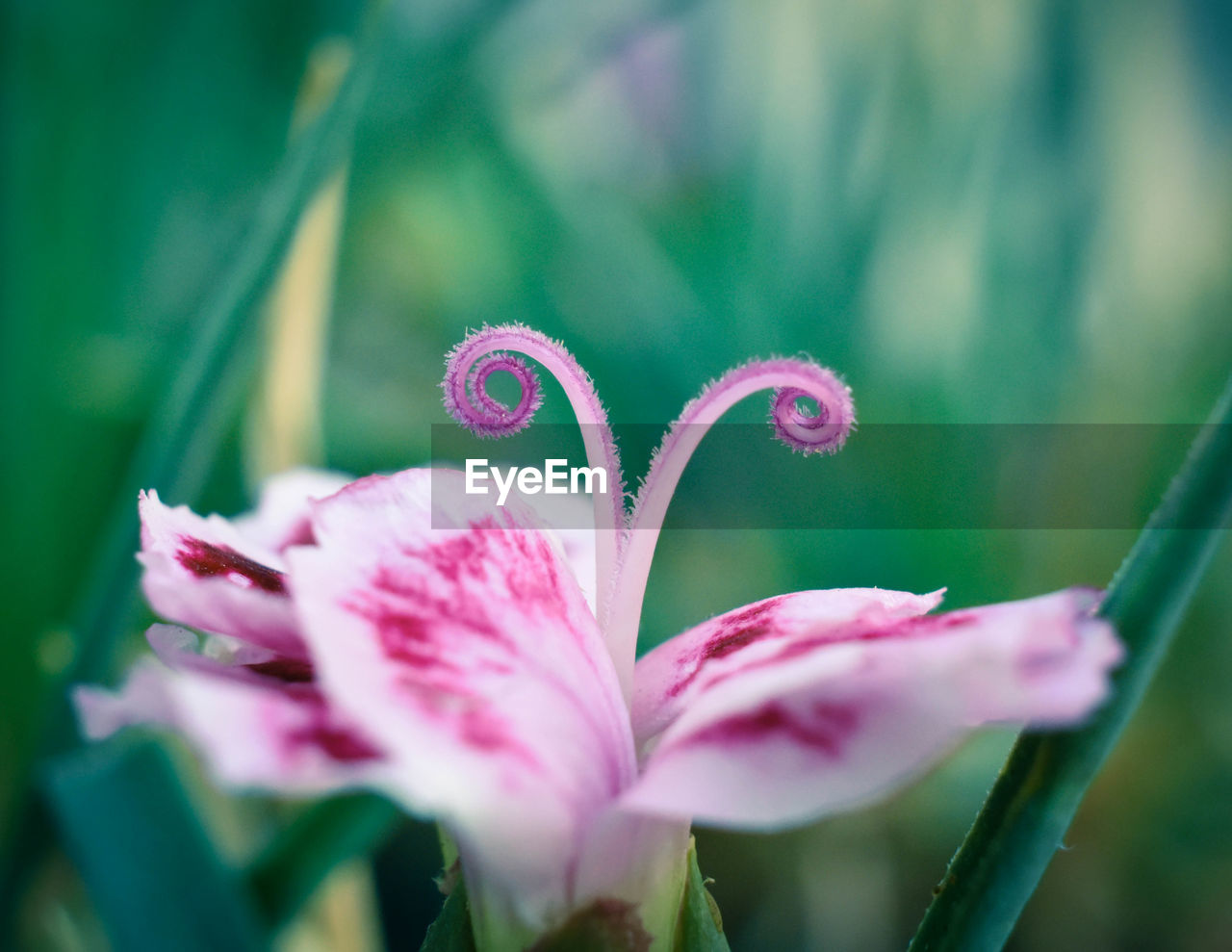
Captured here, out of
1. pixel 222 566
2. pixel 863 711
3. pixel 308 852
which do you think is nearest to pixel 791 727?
pixel 863 711

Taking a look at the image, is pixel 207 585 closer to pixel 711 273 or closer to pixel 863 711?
pixel 863 711

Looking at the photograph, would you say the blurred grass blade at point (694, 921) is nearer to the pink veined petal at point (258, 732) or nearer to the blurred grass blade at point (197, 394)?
the pink veined petal at point (258, 732)

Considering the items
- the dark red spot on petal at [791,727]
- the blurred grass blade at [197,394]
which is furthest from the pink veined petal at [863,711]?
the blurred grass blade at [197,394]

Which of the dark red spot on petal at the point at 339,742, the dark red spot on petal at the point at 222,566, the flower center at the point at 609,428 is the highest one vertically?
the flower center at the point at 609,428

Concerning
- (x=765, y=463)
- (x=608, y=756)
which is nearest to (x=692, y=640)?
(x=608, y=756)

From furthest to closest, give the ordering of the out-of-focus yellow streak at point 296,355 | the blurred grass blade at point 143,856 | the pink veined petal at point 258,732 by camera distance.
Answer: the out-of-focus yellow streak at point 296,355 → the blurred grass blade at point 143,856 → the pink veined petal at point 258,732

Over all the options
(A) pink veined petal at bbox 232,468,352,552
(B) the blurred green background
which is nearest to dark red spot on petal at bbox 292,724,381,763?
(A) pink veined petal at bbox 232,468,352,552

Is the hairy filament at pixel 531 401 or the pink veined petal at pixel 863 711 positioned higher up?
the hairy filament at pixel 531 401
